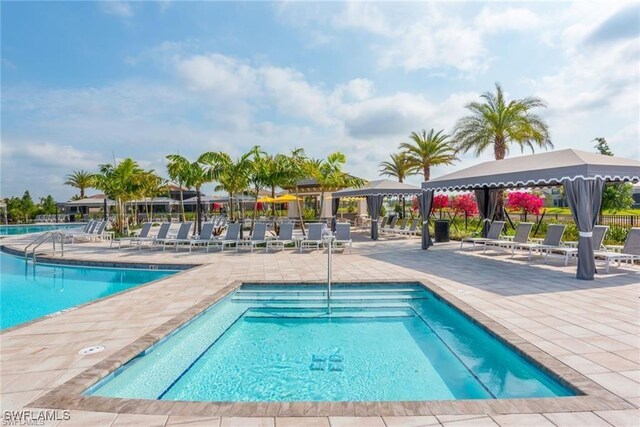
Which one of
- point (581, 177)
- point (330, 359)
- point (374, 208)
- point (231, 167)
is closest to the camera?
point (330, 359)

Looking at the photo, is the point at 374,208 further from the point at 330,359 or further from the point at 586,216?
the point at 330,359

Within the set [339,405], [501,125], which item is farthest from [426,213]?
[339,405]

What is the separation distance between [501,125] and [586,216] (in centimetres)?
1145

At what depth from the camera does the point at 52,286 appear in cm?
927

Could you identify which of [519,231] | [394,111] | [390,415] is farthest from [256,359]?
[394,111]

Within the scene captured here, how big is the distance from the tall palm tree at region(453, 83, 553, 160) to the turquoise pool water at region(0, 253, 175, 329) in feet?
50.6

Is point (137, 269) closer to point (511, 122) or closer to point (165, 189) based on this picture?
point (511, 122)

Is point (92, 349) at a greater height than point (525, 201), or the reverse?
point (525, 201)

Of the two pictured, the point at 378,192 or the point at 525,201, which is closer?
the point at 378,192

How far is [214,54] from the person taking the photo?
41.9ft

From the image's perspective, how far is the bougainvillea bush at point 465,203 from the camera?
18562 mm

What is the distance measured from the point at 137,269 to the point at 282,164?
267 inches

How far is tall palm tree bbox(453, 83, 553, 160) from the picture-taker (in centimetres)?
1756

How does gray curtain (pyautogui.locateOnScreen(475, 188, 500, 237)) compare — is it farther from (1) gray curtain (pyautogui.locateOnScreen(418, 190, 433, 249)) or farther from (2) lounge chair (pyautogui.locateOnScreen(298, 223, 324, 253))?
(2) lounge chair (pyautogui.locateOnScreen(298, 223, 324, 253))
